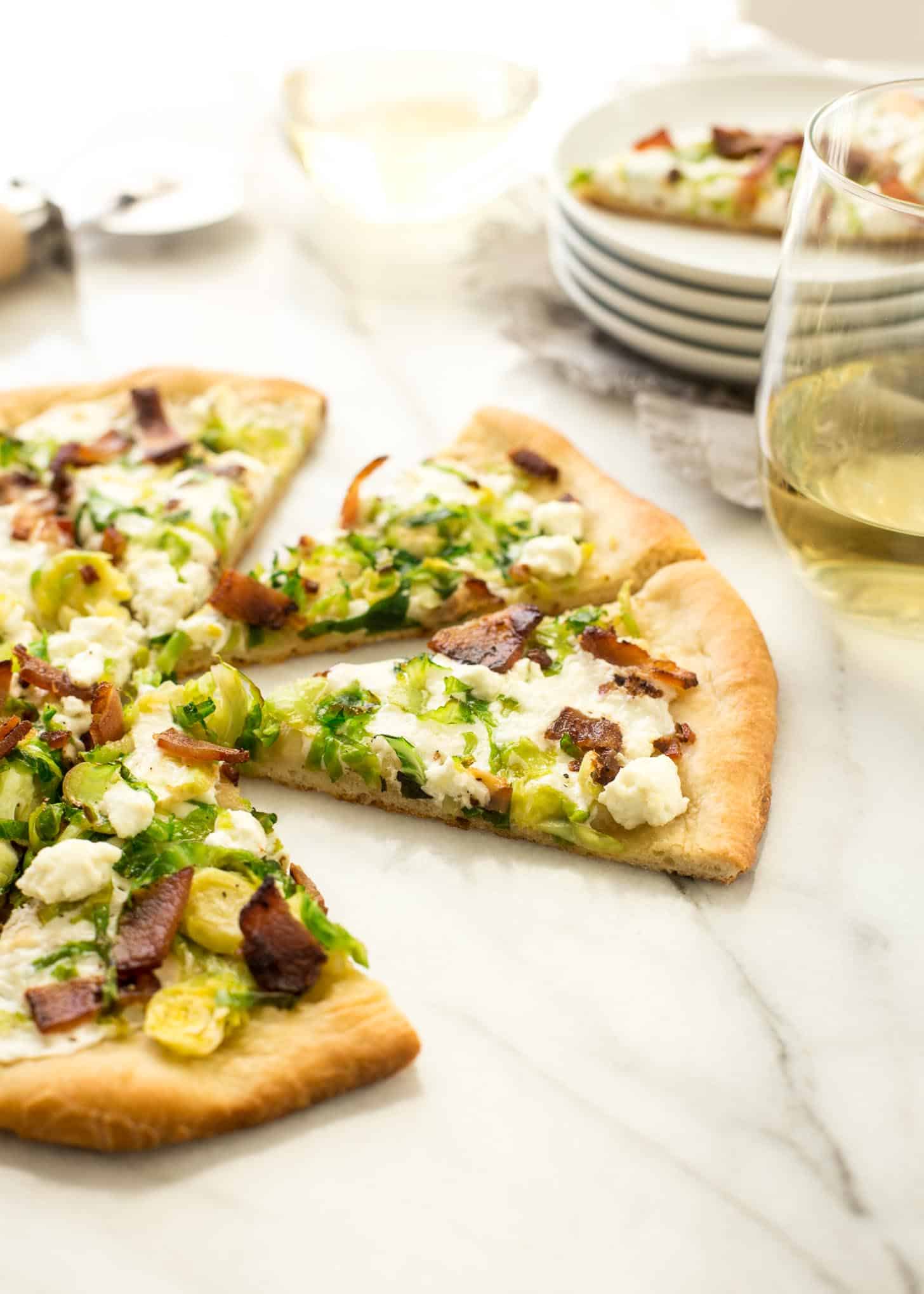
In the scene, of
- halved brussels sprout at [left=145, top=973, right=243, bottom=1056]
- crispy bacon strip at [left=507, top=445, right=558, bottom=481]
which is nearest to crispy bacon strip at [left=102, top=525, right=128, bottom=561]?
crispy bacon strip at [left=507, top=445, right=558, bottom=481]

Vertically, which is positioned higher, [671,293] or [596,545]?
[671,293]

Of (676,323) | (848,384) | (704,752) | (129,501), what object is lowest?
(704,752)

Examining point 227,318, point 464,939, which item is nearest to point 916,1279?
point 464,939

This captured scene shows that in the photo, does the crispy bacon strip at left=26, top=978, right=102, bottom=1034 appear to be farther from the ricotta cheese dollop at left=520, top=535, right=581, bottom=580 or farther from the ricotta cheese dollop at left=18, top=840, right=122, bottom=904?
the ricotta cheese dollop at left=520, top=535, right=581, bottom=580

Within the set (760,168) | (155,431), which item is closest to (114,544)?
(155,431)

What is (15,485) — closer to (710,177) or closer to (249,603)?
(249,603)

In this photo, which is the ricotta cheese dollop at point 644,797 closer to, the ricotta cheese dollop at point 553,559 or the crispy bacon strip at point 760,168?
the ricotta cheese dollop at point 553,559
